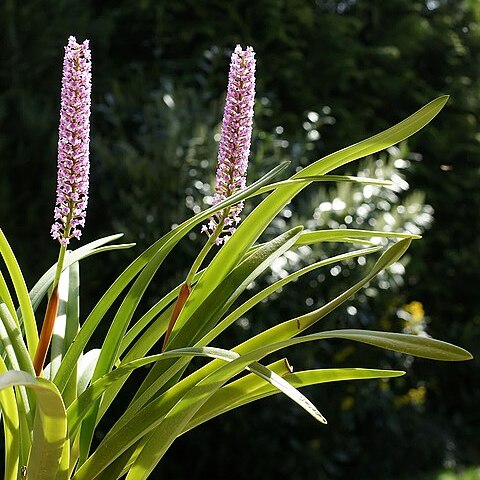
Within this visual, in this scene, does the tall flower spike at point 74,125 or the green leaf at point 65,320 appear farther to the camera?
the green leaf at point 65,320

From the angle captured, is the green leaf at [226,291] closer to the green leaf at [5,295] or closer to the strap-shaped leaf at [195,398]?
→ the strap-shaped leaf at [195,398]

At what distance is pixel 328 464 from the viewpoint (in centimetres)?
411

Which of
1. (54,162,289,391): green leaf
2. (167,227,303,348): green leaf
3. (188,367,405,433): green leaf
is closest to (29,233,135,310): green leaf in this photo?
(54,162,289,391): green leaf

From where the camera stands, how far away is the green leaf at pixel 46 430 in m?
1.21

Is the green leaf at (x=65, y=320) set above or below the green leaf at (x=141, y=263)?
below

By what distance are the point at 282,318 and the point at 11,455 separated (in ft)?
7.70

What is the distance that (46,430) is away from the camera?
4.34 feet

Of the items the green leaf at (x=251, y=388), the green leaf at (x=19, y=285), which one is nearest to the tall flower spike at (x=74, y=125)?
the green leaf at (x=19, y=285)

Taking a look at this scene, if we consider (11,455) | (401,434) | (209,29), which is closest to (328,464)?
(401,434)

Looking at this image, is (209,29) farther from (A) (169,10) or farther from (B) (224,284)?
(B) (224,284)

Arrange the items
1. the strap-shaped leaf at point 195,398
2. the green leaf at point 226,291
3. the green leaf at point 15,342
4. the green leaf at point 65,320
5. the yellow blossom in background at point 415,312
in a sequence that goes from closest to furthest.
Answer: the strap-shaped leaf at point 195,398 → the green leaf at point 15,342 → the green leaf at point 226,291 → the green leaf at point 65,320 → the yellow blossom in background at point 415,312

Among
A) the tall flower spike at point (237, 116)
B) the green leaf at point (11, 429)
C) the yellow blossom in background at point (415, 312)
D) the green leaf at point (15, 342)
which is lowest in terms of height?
the yellow blossom in background at point (415, 312)

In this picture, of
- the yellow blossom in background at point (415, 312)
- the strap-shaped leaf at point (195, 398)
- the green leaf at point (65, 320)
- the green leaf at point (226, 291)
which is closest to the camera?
the strap-shaped leaf at point (195, 398)

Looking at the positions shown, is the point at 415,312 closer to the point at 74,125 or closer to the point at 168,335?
the point at 168,335
